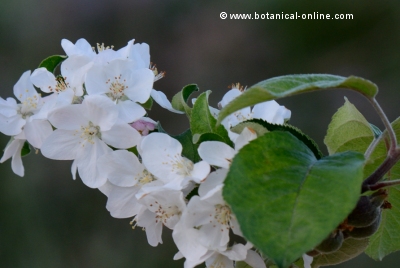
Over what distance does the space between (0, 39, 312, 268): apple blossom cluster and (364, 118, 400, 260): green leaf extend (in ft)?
0.39

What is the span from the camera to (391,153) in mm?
487

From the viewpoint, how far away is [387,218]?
2.08ft

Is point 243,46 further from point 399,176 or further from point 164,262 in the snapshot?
point 399,176

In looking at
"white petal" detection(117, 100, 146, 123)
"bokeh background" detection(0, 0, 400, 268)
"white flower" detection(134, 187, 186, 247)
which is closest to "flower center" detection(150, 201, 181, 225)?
"white flower" detection(134, 187, 186, 247)

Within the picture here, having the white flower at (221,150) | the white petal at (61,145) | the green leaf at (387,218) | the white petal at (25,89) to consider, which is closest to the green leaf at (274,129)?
the white flower at (221,150)

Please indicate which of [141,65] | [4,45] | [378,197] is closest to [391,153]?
[378,197]

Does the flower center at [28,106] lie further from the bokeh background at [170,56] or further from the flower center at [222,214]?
the bokeh background at [170,56]

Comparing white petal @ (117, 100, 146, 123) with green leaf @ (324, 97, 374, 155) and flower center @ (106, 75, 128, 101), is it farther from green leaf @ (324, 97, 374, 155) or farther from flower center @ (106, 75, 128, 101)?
green leaf @ (324, 97, 374, 155)

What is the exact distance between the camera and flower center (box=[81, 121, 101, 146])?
1.92ft

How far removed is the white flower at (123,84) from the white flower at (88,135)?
2 centimetres

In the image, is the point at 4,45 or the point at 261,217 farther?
the point at 4,45

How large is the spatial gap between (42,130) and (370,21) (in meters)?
2.43

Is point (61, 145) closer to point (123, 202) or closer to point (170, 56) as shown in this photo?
Result: point (123, 202)

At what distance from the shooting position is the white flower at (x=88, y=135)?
566mm
